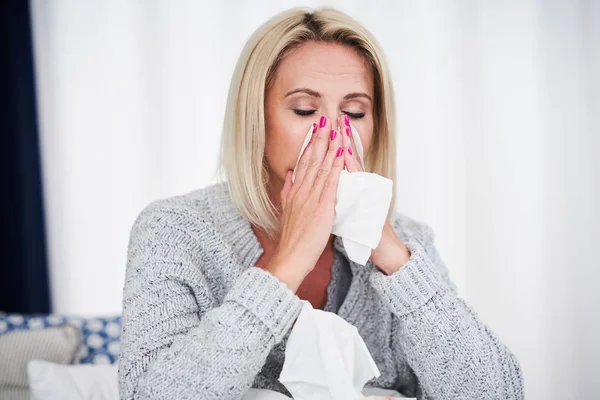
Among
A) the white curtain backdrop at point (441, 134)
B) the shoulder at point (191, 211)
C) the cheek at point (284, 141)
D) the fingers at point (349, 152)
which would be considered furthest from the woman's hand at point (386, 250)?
the white curtain backdrop at point (441, 134)

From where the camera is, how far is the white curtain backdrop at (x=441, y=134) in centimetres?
214

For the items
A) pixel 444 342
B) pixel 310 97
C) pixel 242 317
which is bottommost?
pixel 444 342

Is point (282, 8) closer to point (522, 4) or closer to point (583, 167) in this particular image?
point (522, 4)

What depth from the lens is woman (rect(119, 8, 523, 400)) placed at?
3.18 feet

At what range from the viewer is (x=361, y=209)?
1.17 metres

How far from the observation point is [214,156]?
2250 millimetres

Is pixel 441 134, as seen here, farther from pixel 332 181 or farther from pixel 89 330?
pixel 89 330

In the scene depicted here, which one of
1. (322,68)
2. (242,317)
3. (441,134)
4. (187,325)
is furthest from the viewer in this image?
(441,134)

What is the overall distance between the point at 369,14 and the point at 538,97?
0.78 meters

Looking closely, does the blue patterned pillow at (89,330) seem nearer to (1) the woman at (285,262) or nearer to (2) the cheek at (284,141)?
(1) the woman at (285,262)

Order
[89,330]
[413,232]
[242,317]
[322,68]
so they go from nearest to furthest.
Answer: [242,317] < [322,68] < [413,232] < [89,330]

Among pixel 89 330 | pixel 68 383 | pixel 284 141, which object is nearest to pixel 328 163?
pixel 284 141

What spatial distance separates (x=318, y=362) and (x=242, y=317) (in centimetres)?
18

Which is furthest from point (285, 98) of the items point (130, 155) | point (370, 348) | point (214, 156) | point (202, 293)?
point (130, 155)
